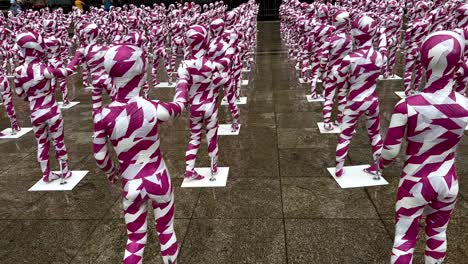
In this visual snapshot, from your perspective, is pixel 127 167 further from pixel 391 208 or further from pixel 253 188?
pixel 391 208

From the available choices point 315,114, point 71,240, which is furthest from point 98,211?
point 315,114

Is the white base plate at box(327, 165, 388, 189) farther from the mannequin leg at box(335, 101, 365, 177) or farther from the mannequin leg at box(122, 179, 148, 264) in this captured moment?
the mannequin leg at box(122, 179, 148, 264)

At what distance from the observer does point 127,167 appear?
354 cm

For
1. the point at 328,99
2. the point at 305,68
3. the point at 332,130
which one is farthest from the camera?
the point at 305,68

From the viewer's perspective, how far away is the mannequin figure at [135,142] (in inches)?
131

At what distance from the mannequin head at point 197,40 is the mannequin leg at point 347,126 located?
7.94 feet

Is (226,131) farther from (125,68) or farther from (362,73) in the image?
(125,68)

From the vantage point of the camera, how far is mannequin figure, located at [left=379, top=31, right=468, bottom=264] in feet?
10.2

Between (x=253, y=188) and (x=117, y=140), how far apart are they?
3078 mm

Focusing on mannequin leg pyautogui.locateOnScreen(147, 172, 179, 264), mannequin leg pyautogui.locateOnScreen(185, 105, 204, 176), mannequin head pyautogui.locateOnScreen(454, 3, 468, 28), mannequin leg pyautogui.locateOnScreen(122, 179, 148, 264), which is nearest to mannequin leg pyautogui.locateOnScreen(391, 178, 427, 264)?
mannequin leg pyautogui.locateOnScreen(147, 172, 179, 264)

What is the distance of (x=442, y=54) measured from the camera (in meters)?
3.02

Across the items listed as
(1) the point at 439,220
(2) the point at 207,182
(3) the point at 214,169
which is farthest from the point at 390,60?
(1) the point at 439,220

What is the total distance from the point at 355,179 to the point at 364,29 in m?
2.36

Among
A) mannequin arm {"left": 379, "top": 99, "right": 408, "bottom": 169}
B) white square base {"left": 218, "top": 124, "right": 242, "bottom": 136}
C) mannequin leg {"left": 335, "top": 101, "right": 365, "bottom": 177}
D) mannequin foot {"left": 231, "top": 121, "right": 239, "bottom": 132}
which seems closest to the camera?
mannequin arm {"left": 379, "top": 99, "right": 408, "bottom": 169}
